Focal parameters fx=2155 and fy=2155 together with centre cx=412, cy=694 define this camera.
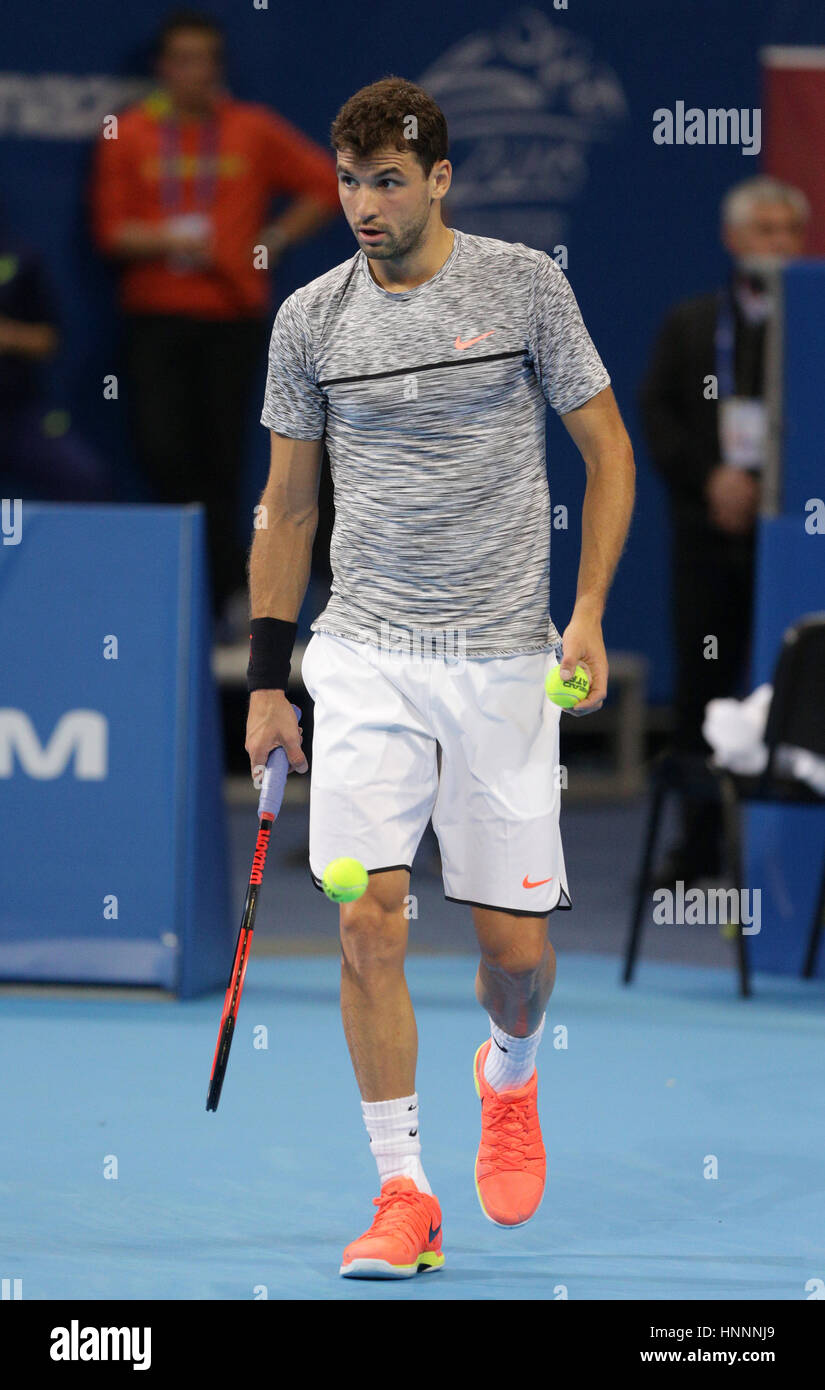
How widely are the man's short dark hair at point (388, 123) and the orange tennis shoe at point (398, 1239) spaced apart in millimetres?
1867

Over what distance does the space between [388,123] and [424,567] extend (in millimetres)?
801

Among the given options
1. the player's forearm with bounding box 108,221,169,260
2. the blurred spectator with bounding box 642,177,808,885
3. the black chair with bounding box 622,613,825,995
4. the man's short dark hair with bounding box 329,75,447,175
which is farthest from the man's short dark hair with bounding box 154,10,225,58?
the man's short dark hair with bounding box 329,75,447,175

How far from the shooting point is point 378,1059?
13.0 feet

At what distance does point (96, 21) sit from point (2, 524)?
5.59 meters

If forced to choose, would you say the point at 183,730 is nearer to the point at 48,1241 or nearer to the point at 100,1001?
the point at 100,1001

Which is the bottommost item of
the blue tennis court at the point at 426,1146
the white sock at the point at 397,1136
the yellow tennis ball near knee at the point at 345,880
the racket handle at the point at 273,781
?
the blue tennis court at the point at 426,1146

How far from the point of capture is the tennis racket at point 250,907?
3.98 meters

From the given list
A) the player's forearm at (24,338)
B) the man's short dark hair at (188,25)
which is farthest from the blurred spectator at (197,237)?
the player's forearm at (24,338)

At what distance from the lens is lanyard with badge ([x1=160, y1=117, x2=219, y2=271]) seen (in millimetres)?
10977

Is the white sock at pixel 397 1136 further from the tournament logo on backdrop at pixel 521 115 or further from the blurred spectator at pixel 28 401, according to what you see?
the tournament logo on backdrop at pixel 521 115

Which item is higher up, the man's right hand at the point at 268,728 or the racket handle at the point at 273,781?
the man's right hand at the point at 268,728

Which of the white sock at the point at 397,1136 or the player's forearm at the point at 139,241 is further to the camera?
the player's forearm at the point at 139,241

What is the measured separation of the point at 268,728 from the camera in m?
4.15
